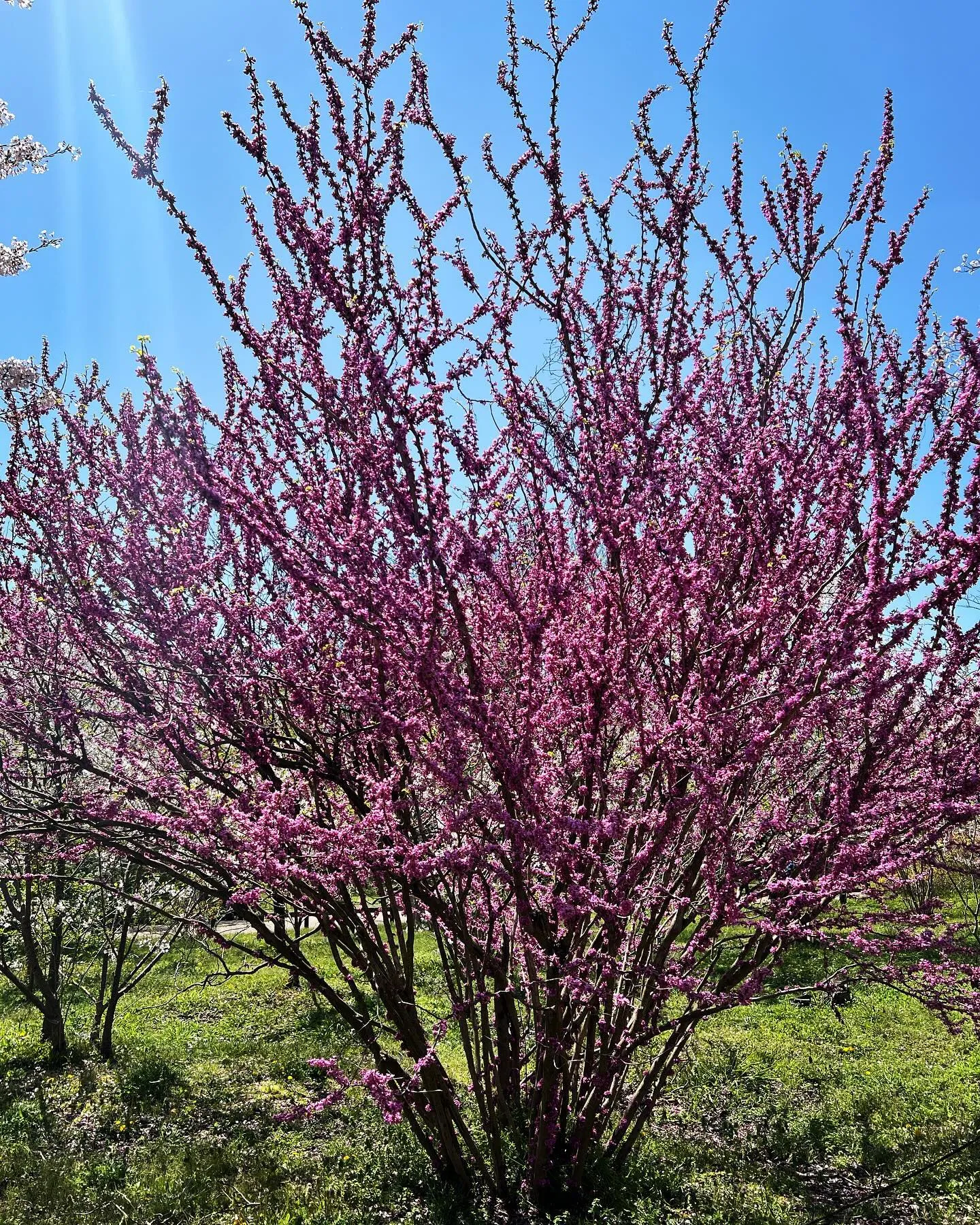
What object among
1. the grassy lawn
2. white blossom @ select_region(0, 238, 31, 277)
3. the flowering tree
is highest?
white blossom @ select_region(0, 238, 31, 277)

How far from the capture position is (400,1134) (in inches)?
235

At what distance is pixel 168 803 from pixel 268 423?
1992 millimetres

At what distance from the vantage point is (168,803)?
4.34 meters

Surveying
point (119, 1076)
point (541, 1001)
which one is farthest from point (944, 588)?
point (119, 1076)

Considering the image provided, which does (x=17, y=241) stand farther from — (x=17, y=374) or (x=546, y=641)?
(x=546, y=641)

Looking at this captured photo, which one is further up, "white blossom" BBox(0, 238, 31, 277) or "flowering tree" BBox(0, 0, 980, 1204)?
"white blossom" BBox(0, 238, 31, 277)

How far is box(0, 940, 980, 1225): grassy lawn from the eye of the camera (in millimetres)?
4969

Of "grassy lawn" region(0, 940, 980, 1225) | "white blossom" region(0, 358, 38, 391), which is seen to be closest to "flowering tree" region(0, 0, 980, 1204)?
"grassy lawn" region(0, 940, 980, 1225)

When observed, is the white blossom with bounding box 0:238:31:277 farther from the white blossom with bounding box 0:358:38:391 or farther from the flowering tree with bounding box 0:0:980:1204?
the flowering tree with bounding box 0:0:980:1204

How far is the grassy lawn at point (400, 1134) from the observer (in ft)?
16.3

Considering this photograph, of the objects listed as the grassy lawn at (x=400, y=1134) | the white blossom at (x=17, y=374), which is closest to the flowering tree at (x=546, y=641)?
the grassy lawn at (x=400, y=1134)

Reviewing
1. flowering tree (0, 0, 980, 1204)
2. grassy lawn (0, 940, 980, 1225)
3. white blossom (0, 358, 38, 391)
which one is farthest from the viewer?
white blossom (0, 358, 38, 391)

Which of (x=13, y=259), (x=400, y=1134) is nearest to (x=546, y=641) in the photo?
(x=400, y=1134)

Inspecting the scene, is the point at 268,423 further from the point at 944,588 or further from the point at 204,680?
the point at 944,588
